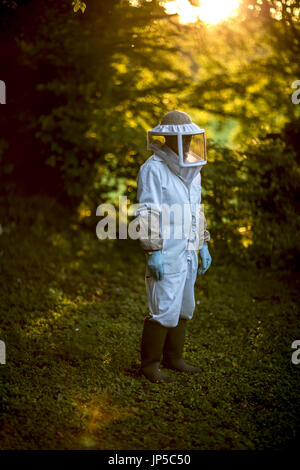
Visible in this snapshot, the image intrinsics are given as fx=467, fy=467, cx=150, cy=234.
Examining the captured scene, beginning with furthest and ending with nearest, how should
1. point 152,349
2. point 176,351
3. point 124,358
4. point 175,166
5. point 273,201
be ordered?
point 273,201 → point 124,358 → point 176,351 → point 152,349 → point 175,166

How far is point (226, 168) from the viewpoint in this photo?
626 centimetres

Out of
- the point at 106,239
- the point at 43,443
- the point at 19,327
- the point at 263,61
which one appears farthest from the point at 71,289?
the point at 263,61

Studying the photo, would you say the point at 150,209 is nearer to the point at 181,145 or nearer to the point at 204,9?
the point at 181,145

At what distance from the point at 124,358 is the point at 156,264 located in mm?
1246

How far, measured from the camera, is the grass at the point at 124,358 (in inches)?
130

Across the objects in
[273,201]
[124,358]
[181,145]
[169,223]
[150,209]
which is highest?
[181,145]

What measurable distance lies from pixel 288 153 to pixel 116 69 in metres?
2.90

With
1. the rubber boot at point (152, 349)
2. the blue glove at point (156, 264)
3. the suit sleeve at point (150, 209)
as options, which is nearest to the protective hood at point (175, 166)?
the suit sleeve at point (150, 209)

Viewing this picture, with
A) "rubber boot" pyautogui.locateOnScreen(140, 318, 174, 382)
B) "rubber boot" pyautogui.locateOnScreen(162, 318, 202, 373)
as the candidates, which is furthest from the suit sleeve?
"rubber boot" pyautogui.locateOnScreen(162, 318, 202, 373)

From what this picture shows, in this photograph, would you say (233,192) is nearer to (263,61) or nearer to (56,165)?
(263,61)

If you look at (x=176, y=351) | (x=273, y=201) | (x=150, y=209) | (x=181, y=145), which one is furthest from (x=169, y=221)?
(x=273, y=201)

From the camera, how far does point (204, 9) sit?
591cm

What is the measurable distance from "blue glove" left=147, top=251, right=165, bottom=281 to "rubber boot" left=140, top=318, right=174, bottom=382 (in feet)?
1.52

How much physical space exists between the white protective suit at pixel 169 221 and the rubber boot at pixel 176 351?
Result: 288mm
